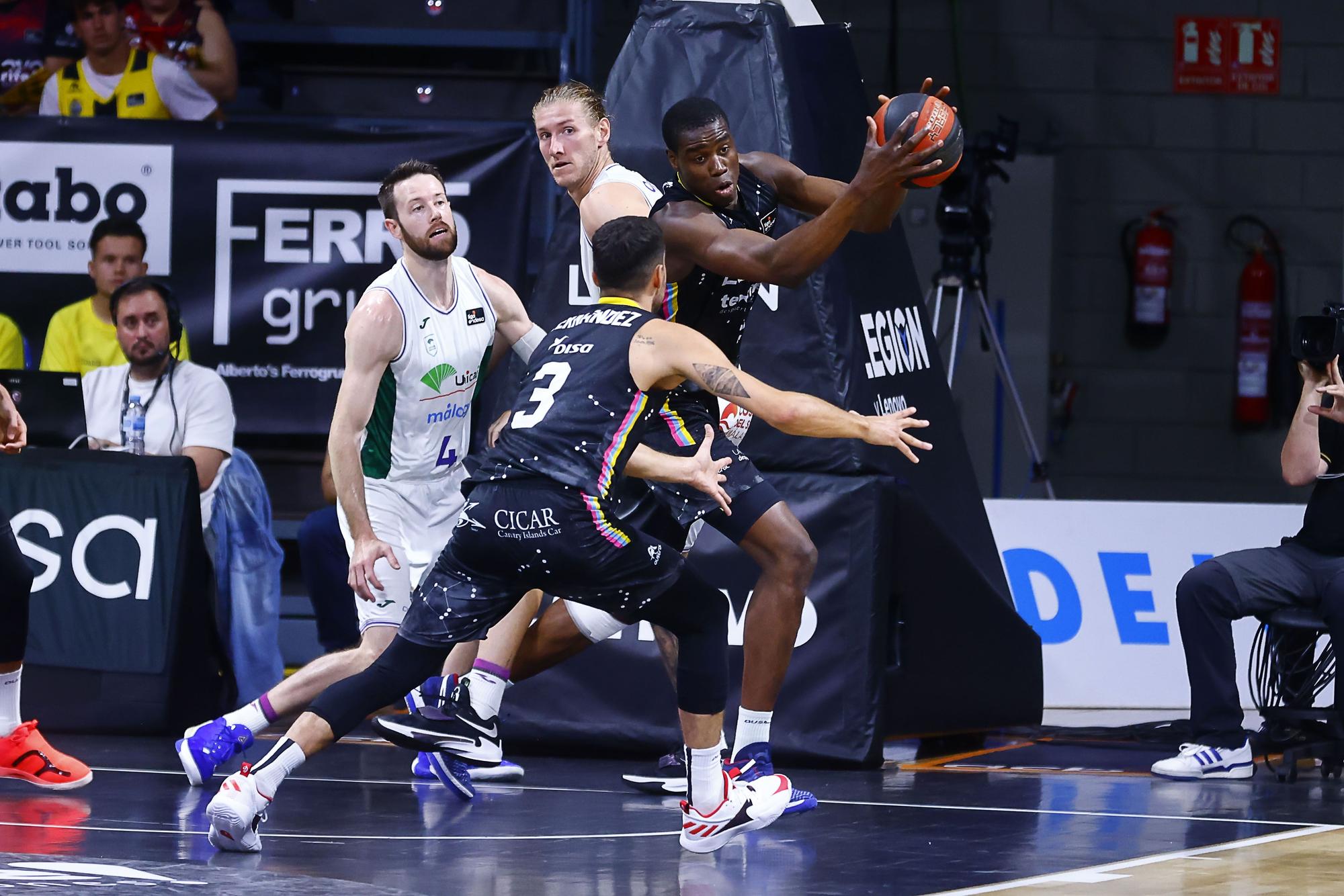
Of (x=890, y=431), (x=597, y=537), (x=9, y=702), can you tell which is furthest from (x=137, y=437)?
(x=890, y=431)

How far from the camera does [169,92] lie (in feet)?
28.4

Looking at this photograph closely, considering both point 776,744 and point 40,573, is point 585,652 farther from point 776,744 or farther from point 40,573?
point 40,573

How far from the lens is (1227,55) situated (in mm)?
11930

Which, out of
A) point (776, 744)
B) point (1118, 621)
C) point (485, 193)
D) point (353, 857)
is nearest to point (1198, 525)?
point (1118, 621)

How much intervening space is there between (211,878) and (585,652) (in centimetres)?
238

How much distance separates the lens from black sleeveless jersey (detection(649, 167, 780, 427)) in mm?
5316

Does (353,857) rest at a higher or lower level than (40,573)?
lower

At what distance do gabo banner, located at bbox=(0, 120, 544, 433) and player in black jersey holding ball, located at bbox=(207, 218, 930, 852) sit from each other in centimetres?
369

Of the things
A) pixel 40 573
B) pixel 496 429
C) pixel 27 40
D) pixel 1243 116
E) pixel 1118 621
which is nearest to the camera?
pixel 496 429

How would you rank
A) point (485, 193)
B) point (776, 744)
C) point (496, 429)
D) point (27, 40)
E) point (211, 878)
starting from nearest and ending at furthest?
point (211, 878) → point (496, 429) → point (776, 744) → point (485, 193) → point (27, 40)

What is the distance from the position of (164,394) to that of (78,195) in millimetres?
1495

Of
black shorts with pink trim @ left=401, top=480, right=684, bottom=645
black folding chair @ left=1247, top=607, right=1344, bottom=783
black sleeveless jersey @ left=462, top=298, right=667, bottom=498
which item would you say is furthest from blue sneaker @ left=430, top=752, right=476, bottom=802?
black folding chair @ left=1247, top=607, right=1344, bottom=783

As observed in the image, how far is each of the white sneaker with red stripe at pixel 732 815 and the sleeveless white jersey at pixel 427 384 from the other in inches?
63.8

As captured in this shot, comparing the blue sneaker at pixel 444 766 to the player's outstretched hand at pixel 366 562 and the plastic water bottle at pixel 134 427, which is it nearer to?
the player's outstretched hand at pixel 366 562
